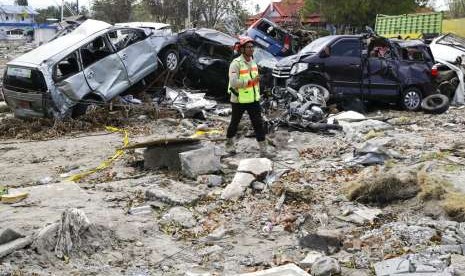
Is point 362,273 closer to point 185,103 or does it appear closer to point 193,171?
point 193,171

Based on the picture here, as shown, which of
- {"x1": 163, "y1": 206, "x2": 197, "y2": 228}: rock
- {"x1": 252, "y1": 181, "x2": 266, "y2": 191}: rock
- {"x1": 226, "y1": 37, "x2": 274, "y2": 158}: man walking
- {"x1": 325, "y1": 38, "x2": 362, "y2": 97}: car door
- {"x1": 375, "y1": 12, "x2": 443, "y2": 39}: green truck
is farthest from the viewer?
{"x1": 375, "y1": 12, "x2": 443, "y2": 39}: green truck

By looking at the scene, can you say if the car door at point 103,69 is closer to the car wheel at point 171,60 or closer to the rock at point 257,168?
the car wheel at point 171,60

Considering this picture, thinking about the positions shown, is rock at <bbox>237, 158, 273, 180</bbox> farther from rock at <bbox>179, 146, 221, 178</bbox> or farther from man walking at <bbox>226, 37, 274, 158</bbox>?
man walking at <bbox>226, 37, 274, 158</bbox>

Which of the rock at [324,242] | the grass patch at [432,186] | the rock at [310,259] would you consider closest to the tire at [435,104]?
the grass patch at [432,186]

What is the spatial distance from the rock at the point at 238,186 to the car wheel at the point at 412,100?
24.3ft

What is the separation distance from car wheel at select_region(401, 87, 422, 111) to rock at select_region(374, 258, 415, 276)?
9337mm

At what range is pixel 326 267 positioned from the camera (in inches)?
174

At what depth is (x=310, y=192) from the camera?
6.45m

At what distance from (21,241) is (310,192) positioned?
10.4 feet

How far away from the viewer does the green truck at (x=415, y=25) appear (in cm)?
2156

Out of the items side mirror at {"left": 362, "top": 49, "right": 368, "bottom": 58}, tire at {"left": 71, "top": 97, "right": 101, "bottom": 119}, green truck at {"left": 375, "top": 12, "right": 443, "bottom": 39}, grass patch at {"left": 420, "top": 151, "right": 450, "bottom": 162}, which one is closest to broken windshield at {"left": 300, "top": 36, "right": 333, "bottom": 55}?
side mirror at {"left": 362, "top": 49, "right": 368, "bottom": 58}

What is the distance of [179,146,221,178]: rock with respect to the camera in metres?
7.36

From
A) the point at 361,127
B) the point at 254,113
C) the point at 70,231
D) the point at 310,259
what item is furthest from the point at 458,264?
the point at 361,127

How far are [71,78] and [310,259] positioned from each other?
8019 mm
